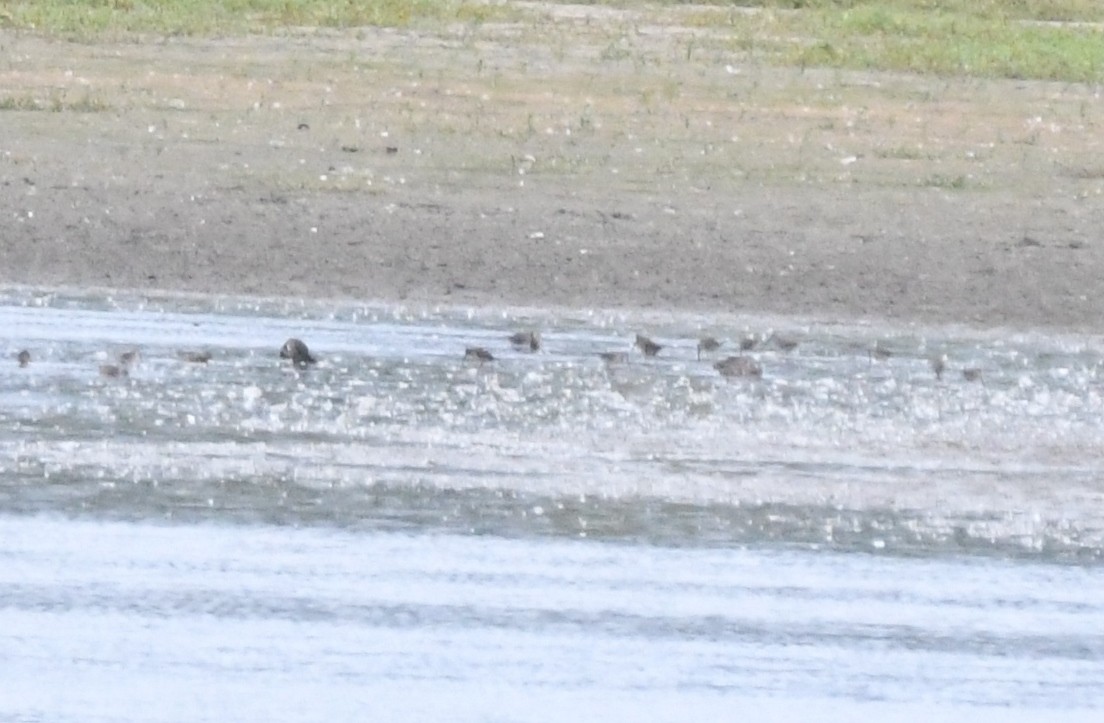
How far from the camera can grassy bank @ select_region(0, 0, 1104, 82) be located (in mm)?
21359

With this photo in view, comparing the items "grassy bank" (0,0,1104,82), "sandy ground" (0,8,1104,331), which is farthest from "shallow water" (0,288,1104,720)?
"grassy bank" (0,0,1104,82)

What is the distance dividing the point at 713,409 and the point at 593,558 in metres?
2.72

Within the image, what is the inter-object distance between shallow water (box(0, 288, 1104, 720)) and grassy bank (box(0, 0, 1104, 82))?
8.70 metres

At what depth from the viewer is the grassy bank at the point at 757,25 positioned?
841 inches

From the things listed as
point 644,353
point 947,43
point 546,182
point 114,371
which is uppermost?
point 947,43

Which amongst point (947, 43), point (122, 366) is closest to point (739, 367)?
point (122, 366)

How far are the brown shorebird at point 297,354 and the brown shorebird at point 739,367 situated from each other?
4.82ft

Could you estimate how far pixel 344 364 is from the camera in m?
11.6

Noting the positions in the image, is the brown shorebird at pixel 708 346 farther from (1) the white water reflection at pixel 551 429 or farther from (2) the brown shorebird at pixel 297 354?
(2) the brown shorebird at pixel 297 354

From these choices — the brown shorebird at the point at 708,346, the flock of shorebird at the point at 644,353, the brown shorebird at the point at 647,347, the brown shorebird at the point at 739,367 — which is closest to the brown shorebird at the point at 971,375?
the flock of shorebird at the point at 644,353

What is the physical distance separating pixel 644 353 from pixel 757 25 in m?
13.3

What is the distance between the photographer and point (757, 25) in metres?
25.0

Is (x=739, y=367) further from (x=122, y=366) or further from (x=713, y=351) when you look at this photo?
(x=122, y=366)

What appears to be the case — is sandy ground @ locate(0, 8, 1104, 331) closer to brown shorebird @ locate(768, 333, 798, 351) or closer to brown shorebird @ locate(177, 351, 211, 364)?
brown shorebird @ locate(768, 333, 798, 351)
